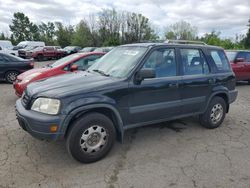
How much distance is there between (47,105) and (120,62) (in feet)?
4.90

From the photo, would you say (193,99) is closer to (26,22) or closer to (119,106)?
(119,106)

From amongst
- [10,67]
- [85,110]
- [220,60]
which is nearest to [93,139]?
[85,110]

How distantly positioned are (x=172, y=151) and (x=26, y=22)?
67.5 meters

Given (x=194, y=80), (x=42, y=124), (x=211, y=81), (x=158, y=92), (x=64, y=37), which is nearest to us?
(x=42, y=124)

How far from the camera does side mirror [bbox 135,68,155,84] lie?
3586 mm

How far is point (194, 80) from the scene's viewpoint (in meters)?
4.44

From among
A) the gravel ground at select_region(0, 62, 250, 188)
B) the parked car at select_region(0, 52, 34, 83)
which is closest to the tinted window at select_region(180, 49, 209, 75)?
the gravel ground at select_region(0, 62, 250, 188)

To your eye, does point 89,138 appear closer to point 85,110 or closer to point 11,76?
point 85,110

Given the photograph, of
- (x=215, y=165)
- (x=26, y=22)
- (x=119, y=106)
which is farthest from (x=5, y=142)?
(x=26, y=22)

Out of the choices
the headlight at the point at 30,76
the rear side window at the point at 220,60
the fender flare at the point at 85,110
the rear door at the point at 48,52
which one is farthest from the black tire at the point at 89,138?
the rear door at the point at 48,52

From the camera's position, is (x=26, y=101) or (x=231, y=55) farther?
(x=231, y=55)

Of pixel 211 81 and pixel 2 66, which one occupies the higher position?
pixel 211 81

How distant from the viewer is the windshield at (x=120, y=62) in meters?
3.82

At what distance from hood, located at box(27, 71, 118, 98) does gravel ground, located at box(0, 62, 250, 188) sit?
1052mm
